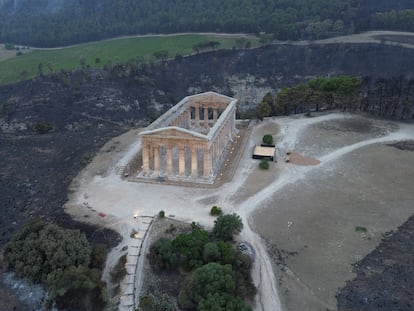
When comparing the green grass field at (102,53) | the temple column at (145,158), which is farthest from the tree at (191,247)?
the green grass field at (102,53)

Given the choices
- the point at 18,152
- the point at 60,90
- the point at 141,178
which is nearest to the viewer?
the point at 141,178

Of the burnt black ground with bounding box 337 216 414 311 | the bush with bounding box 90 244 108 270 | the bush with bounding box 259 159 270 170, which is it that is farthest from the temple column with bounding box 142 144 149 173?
the burnt black ground with bounding box 337 216 414 311

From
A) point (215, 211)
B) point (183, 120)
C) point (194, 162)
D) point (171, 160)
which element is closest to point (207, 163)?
point (194, 162)

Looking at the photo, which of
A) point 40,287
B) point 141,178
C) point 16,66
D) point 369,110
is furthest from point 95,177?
point 16,66

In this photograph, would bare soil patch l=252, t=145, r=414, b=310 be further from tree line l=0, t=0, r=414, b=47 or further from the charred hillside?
tree line l=0, t=0, r=414, b=47

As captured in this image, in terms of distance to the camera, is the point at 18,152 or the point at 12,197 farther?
the point at 18,152

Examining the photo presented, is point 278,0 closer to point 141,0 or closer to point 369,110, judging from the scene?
point 141,0
